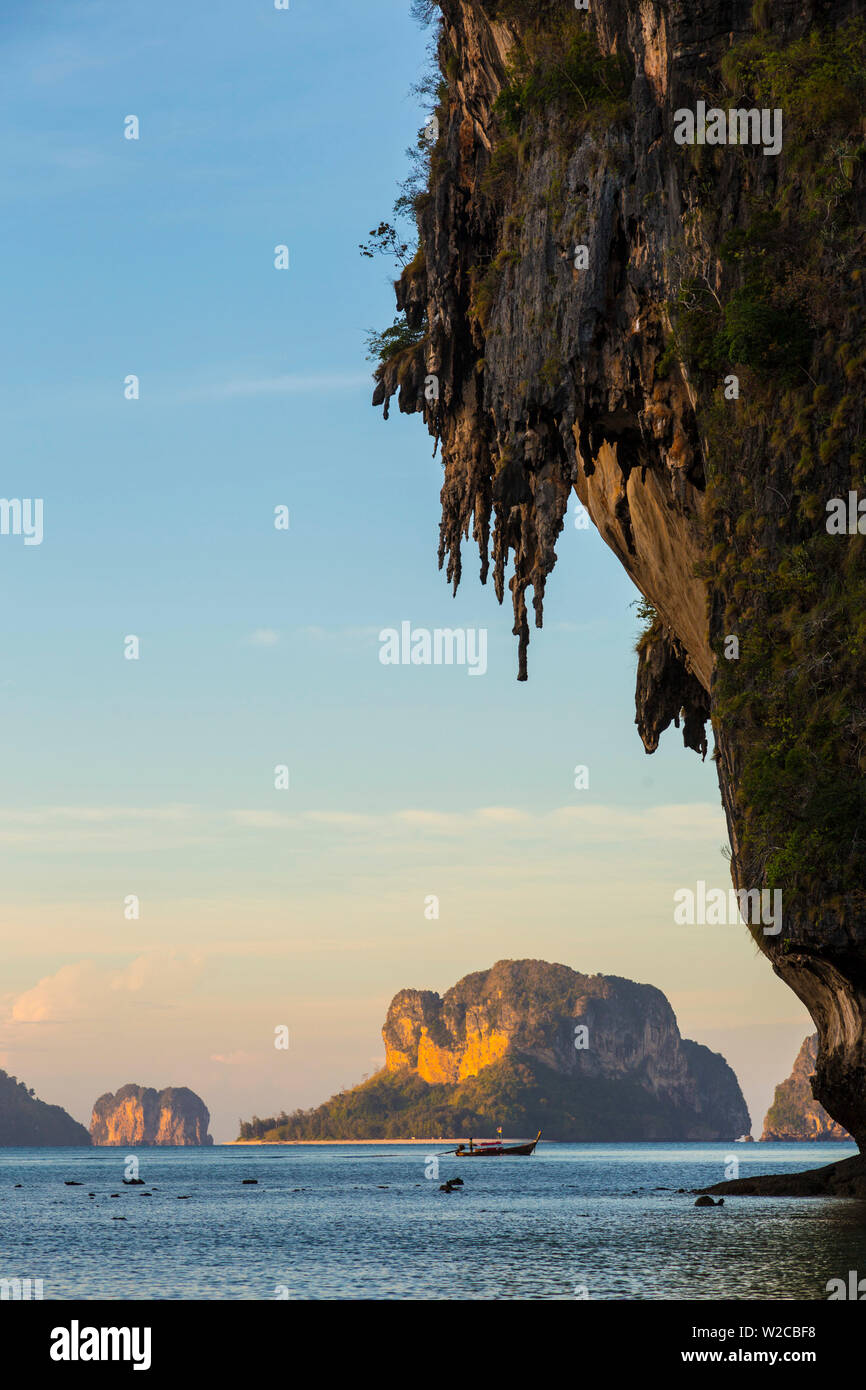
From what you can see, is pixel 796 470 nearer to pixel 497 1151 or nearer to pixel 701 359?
pixel 701 359

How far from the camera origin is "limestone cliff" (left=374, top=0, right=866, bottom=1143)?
2702 centimetres

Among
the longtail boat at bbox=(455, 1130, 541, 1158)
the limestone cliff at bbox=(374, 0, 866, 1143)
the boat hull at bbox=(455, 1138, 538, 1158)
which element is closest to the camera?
the limestone cliff at bbox=(374, 0, 866, 1143)

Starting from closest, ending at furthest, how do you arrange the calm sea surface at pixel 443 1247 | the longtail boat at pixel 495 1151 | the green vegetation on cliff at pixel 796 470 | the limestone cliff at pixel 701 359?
the green vegetation on cliff at pixel 796 470 → the limestone cliff at pixel 701 359 → the calm sea surface at pixel 443 1247 → the longtail boat at pixel 495 1151

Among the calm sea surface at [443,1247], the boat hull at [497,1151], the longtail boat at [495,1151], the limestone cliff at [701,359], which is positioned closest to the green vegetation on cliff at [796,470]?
the limestone cliff at [701,359]

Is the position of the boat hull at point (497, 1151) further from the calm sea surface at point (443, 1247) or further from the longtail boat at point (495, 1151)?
the calm sea surface at point (443, 1247)

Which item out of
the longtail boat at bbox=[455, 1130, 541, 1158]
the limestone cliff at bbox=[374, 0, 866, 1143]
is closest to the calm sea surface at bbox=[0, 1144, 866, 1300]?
the limestone cliff at bbox=[374, 0, 866, 1143]

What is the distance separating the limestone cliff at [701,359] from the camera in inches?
1064

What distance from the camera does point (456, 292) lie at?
3931 centimetres

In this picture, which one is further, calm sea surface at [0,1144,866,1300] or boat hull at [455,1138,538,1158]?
boat hull at [455,1138,538,1158]

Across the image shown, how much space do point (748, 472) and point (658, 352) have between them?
15.0 feet

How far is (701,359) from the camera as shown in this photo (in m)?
30.1

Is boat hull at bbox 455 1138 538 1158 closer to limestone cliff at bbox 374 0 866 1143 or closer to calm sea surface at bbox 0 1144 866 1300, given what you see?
calm sea surface at bbox 0 1144 866 1300

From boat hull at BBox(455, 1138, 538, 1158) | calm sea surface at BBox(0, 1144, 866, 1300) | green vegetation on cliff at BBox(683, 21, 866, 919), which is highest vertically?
green vegetation on cliff at BBox(683, 21, 866, 919)
